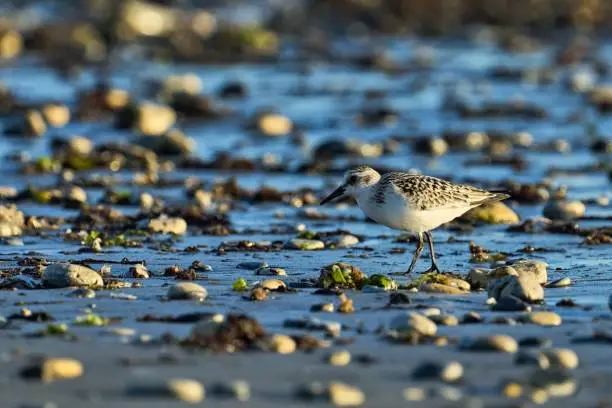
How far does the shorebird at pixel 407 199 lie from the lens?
9219 millimetres

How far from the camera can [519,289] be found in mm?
7680

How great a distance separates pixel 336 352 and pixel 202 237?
4858mm

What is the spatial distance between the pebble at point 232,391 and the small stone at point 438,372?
0.80m

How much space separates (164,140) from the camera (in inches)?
629

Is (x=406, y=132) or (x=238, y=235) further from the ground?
(x=406, y=132)

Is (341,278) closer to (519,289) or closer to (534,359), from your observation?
(519,289)

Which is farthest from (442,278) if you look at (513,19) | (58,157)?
(513,19)

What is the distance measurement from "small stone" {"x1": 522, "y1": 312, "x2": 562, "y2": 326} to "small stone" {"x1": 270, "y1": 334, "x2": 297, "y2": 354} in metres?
1.43

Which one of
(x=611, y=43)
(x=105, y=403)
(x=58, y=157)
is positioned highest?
(x=611, y=43)

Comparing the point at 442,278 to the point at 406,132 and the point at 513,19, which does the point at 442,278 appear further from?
the point at 513,19

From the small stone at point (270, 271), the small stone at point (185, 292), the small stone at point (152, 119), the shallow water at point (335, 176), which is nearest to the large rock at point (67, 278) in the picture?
the shallow water at point (335, 176)

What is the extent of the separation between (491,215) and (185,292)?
463cm

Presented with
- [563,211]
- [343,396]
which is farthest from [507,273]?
[563,211]

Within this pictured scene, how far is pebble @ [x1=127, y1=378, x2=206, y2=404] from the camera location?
17.6ft
